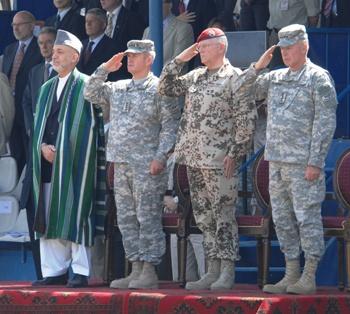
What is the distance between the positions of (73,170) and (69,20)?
14.0ft

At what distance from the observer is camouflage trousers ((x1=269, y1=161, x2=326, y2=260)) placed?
448 inches

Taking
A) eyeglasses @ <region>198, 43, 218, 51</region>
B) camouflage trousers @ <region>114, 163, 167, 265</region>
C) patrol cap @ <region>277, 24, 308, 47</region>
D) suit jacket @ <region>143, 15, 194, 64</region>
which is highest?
suit jacket @ <region>143, 15, 194, 64</region>

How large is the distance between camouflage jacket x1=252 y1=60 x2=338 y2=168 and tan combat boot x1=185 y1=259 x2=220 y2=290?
3.08ft

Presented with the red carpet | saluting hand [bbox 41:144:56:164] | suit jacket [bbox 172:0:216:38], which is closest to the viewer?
the red carpet

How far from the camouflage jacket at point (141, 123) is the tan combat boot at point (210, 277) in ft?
2.99

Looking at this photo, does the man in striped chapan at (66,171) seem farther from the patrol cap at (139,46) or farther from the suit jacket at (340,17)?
the suit jacket at (340,17)

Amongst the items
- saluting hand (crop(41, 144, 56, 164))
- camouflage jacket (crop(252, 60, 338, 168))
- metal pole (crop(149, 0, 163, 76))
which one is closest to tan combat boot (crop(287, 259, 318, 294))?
camouflage jacket (crop(252, 60, 338, 168))

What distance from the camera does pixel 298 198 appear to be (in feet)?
37.3

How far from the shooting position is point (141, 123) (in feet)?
40.1

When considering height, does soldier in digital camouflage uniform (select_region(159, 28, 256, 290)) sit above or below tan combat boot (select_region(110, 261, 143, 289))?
above

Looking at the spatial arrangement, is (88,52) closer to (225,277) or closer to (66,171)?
(66,171)

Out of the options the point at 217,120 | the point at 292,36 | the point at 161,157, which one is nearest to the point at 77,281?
the point at 161,157

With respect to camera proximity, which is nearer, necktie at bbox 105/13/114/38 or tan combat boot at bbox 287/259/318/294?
tan combat boot at bbox 287/259/318/294

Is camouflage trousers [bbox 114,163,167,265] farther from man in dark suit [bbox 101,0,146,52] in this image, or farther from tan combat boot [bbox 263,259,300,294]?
man in dark suit [bbox 101,0,146,52]
